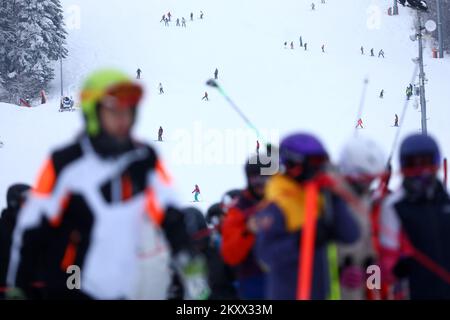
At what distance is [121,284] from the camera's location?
2658 mm

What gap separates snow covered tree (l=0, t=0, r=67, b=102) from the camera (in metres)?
38.9

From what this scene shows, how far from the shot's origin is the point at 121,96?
250 centimetres

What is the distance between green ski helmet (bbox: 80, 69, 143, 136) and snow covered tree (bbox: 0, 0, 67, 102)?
1505 inches

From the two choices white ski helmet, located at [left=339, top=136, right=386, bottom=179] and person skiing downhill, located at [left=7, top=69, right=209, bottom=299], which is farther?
white ski helmet, located at [left=339, top=136, right=386, bottom=179]

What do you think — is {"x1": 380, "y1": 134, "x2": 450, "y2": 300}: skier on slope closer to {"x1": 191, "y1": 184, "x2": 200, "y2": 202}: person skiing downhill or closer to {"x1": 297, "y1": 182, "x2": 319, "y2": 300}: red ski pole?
{"x1": 297, "y1": 182, "x2": 319, "y2": 300}: red ski pole

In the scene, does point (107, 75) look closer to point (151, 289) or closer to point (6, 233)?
point (151, 289)

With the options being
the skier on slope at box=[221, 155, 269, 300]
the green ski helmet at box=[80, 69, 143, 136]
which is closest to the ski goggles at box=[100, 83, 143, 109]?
the green ski helmet at box=[80, 69, 143, 136]

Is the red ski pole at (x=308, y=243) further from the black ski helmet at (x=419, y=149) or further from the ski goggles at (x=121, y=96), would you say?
the ski goggles at (x=121, y=96)

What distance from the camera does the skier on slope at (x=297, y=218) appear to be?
2.77m

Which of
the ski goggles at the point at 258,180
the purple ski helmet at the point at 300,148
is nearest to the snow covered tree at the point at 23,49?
the ski goggles at the point at 258,180

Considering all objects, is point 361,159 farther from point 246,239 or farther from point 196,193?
point 196,193

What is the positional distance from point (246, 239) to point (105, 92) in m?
1.41

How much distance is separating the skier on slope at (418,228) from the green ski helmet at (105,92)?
153 centimetres
